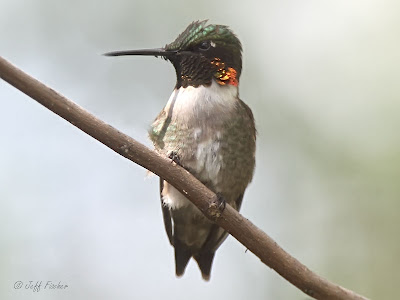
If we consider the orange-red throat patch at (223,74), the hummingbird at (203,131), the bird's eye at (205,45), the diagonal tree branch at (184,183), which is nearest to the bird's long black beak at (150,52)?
the hummingbird at (203,131)

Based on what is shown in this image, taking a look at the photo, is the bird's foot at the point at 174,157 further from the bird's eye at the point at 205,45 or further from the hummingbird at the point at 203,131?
the bird's eye at the point at 205,45

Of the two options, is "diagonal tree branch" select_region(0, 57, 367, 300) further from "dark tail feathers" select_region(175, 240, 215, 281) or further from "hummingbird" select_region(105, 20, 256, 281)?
"dark tail feathers" select_region(175, 240, 215, 281)

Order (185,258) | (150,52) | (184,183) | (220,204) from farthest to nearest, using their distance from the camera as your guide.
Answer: (185,258), (150,52), (220,204), (184,183)

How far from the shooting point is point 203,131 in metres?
4.38

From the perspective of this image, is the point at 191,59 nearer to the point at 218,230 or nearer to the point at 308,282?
the point at 218,230

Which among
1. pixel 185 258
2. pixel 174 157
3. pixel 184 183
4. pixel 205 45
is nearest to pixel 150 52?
pixel 205 45

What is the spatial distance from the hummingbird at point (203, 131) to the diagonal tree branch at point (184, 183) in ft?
2.39

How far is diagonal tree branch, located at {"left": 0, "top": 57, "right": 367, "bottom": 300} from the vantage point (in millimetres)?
2891

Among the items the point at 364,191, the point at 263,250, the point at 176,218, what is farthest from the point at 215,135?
the point at 364,191

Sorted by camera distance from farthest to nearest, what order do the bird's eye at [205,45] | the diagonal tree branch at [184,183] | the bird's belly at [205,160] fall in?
the bird's eye at [205,45]
the bird's belly at [205,160]
the diagonal tree branch at [184,183]

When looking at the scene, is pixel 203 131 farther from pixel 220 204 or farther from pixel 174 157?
pixel 220 204

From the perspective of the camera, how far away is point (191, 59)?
182 inches

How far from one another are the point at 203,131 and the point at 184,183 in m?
0.96

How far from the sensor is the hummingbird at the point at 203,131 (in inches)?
172
